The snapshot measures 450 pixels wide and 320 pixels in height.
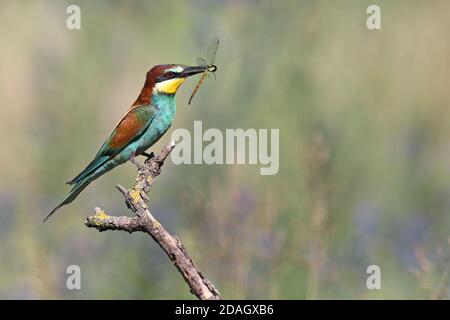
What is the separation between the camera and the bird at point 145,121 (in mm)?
4129

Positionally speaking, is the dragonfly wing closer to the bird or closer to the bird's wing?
the bird

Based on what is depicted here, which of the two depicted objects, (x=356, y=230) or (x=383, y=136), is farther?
(x=383, y=136)

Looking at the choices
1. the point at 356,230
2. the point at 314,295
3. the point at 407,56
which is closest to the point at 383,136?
the point at 407,56

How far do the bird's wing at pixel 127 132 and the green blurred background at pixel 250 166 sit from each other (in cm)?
37

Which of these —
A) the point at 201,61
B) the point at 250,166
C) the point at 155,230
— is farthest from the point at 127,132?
the point at 155,230

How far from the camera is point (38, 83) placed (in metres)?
5.48

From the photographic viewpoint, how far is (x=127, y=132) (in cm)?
414

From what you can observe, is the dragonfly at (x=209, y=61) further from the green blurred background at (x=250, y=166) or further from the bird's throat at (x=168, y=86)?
the green blurred background at (x=250, y=166)

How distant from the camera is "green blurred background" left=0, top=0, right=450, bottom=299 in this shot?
13.2 feet

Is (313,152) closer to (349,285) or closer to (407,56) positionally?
(349,285)

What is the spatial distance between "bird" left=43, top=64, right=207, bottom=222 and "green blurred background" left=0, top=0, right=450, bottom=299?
0.32 metres

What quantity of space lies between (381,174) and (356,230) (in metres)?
1.05

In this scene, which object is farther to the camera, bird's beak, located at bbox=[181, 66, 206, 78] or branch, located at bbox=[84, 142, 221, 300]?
bird's beak, located at bbox=[181, 66, 206, 78]

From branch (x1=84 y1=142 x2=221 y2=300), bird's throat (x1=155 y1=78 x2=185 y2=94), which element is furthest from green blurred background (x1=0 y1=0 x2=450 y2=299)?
branch (x1=84 y1=142 x2=221 y2=300)
